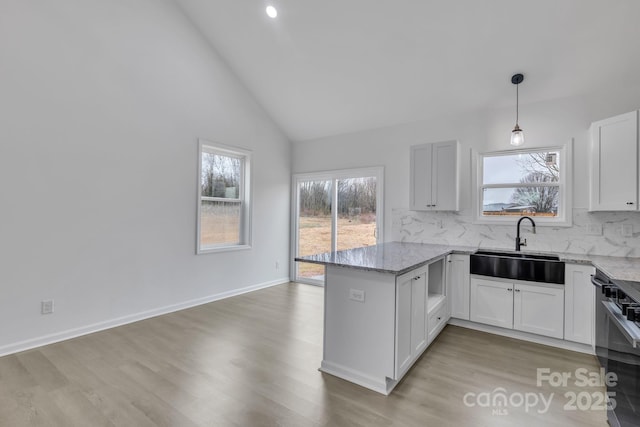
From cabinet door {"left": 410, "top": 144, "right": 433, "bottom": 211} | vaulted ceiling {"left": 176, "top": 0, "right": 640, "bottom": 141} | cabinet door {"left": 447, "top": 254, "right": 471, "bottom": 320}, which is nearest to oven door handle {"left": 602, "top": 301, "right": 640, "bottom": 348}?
cabinet door {"left": 447, "top": 254, "right": 471, "bottom": 320}

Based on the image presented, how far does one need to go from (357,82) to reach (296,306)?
10.3 feet

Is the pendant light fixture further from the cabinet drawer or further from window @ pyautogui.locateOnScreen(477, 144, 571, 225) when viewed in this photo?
the cabinet drawer

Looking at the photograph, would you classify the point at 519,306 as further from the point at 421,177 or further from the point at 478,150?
the point at 478,150

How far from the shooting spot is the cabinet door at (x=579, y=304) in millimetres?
2854

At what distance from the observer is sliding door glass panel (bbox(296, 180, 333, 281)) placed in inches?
217

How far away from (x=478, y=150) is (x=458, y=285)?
176cm

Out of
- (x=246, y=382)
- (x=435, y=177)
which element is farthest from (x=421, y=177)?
(x=246, y=382)

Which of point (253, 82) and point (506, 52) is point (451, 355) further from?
point (253, 82)

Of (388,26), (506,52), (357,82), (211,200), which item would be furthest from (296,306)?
(506,52)

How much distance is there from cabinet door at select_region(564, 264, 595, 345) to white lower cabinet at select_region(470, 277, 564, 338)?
5 cm

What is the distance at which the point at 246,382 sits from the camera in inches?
91.2

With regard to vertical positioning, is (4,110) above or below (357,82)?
below

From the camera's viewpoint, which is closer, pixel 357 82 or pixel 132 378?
pixel 132 378

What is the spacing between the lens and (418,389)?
226 centimetres
